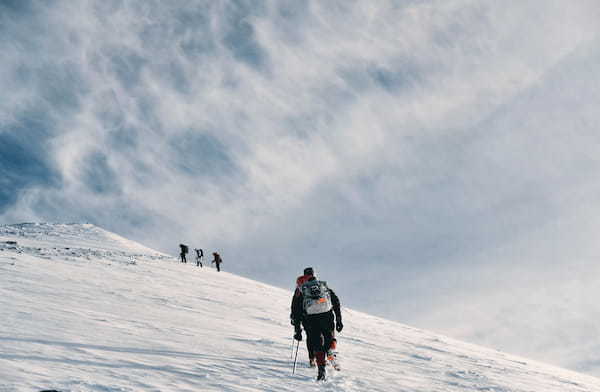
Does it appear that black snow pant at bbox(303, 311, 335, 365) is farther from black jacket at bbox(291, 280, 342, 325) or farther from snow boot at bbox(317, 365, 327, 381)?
snow boot at bbox(317, 365, 327, 381)

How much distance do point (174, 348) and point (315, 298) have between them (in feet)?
9.45

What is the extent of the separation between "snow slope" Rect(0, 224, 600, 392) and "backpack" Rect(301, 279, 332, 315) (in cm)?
114

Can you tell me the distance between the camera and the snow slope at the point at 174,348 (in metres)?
5.83

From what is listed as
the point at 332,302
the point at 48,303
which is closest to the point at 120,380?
the point at 332,302

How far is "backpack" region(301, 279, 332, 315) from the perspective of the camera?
7.82 m

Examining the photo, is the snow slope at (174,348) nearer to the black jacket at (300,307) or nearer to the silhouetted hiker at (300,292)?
the silhouetted hiker at (300,292)

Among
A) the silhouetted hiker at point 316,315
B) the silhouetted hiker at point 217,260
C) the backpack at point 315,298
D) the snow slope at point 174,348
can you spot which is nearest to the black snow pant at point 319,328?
the silhouetted hiker at point 316,315

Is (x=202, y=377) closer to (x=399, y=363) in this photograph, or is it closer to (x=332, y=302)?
(x=332, y=302)

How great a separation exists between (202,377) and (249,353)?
217 cm

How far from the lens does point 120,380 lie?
217 inches

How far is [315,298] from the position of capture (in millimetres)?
7848

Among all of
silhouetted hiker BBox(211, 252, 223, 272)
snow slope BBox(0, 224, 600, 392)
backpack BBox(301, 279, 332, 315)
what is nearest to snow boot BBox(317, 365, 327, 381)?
snow slope BBox(0, 224, 600, 392)

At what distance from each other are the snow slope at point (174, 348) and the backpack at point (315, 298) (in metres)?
1.14

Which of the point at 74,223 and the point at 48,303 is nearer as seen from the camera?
the point at 48,303
